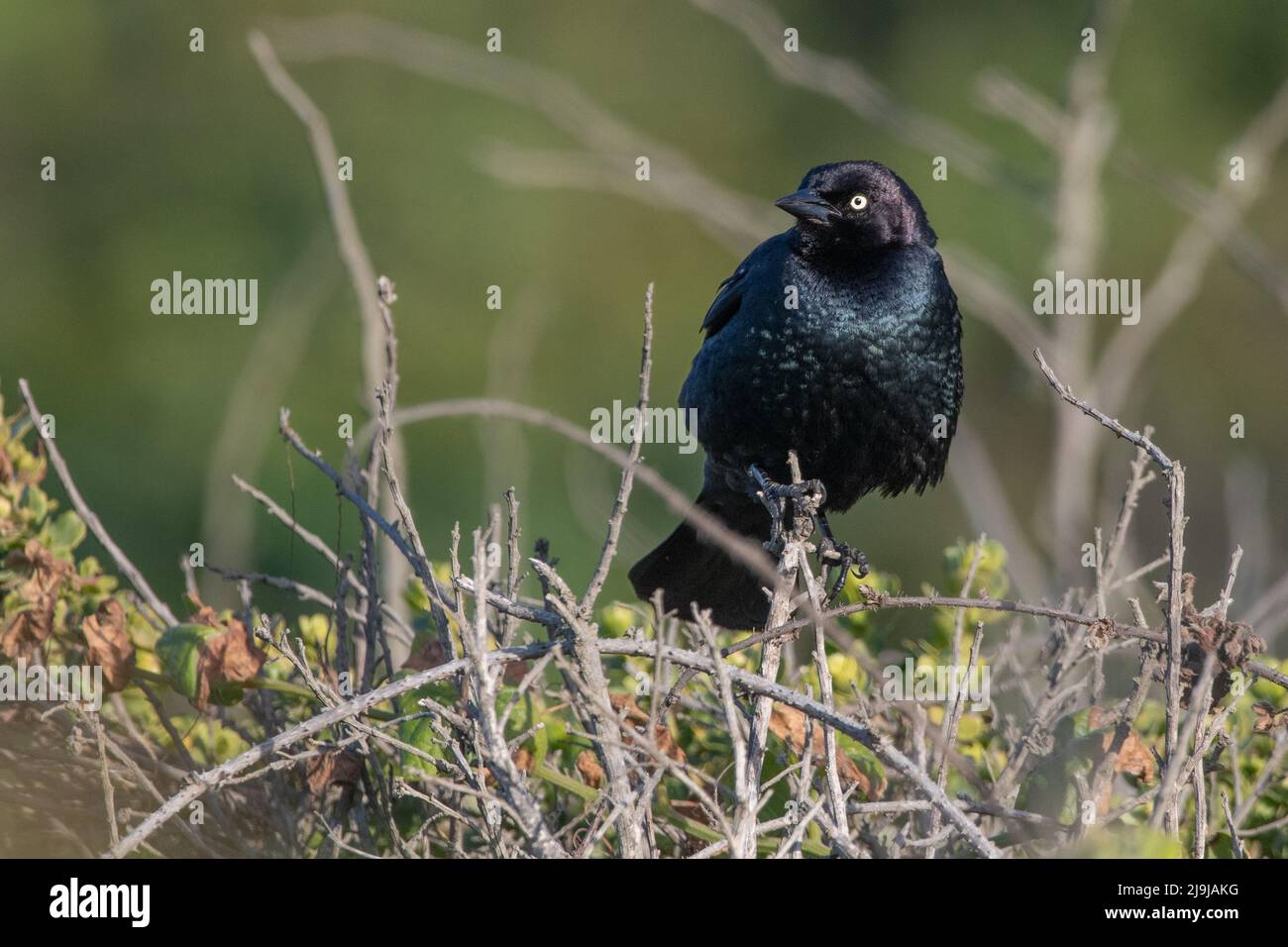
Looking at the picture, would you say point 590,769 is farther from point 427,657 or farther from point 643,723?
point 427,657

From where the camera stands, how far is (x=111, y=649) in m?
2.72

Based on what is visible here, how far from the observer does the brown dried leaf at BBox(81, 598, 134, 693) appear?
270 cm

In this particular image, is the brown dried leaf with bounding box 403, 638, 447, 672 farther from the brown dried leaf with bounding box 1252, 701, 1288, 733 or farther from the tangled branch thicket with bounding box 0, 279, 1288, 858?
the brown dried leaf with bounding box 1252, 701, 1288, 733

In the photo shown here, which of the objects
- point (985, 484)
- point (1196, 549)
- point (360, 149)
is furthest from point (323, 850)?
point (360, 149)

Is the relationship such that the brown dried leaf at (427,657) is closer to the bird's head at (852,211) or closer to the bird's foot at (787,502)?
the bird's foot at (787,502)

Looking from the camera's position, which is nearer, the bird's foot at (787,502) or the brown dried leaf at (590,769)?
the brown dried leaf at (590,769)

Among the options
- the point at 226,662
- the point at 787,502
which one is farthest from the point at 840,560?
the point at 226,662

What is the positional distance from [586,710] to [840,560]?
1.25m

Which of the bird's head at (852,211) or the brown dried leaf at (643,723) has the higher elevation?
the bird's head at (852,211)

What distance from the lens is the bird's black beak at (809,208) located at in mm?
3779

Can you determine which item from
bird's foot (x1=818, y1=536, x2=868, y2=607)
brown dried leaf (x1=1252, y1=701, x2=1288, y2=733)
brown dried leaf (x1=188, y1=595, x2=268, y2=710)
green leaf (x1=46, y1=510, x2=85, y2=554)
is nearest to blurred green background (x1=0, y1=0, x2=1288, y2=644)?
bird's foot (x1=818, y1=536, x2=868, y2=607)

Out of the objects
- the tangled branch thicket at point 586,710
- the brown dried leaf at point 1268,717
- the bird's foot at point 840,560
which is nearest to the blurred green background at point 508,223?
the bird's foot at point 840,560

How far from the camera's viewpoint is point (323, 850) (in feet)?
8.99

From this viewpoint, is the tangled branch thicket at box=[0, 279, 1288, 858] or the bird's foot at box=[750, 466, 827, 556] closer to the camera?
the tangled branch thicket at box=[0, 279, 1288, 858]
